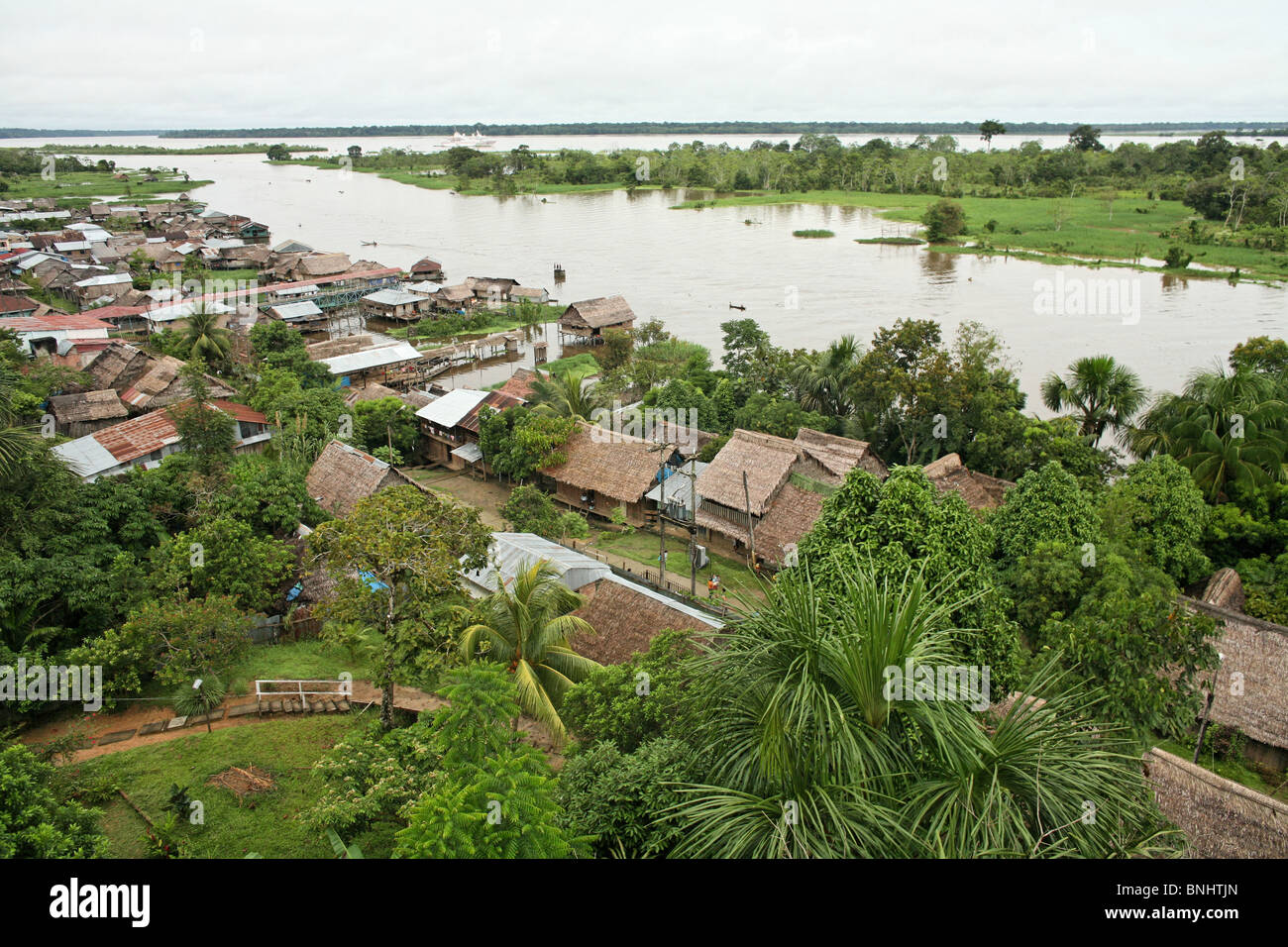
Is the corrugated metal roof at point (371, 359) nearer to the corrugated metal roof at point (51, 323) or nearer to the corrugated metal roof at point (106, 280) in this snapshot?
the corrugated metal roof at point (51, 323)

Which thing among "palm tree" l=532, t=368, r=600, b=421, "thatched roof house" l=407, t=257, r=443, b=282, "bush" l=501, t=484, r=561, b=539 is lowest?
"bush" l=501, t=484, r=561, b=539

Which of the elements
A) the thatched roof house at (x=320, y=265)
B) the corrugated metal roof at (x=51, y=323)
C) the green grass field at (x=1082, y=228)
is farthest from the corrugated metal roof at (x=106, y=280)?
the green grass field at (x=1082, y=228)

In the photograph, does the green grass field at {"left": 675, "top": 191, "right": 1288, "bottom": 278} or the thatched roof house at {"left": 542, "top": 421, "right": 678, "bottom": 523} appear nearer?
the thatched roof house at {"left": 542, "top": 421, "right": 678, "bottom": 523}

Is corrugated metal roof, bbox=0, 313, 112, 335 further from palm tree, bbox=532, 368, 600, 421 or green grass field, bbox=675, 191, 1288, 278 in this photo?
green grass field, bbox=675, 191, 1288, 278

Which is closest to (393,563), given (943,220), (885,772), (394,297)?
(885,772)

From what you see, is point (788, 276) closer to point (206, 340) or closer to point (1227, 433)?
point (206, 340)

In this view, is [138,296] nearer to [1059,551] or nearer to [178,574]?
[178,574]

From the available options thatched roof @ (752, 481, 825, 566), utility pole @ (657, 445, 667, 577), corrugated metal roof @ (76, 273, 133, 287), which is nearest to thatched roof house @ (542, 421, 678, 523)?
utility pole @ (657, 445, 667, 577)

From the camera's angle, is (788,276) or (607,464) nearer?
(607,464)
